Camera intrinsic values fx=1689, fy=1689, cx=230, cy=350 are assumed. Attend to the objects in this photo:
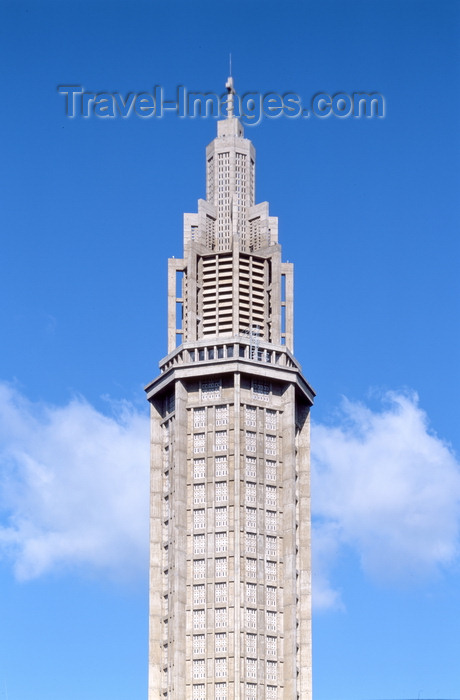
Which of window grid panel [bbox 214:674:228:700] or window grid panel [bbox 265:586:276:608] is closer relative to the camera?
window grid panel [bbox 214:674:228:700]

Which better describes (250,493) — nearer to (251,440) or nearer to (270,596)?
(251,440)

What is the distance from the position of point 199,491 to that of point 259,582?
9.66 meters

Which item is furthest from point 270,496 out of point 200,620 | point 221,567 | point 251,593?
point 200,620

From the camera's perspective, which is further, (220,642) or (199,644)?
(199,644)

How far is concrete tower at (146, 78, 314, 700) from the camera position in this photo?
14325cm

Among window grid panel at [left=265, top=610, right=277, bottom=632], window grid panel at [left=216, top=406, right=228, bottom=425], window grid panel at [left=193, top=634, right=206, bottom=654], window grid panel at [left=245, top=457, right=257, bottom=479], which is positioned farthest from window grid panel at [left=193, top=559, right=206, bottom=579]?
window grid panel at [left=216, top=406, right=228, bottom=425]

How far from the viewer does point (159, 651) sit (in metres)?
146

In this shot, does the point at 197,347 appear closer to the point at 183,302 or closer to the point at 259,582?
the point at 183,302

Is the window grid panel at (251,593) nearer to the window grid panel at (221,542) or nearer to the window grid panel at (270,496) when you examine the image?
the window grid panel at (221,542)

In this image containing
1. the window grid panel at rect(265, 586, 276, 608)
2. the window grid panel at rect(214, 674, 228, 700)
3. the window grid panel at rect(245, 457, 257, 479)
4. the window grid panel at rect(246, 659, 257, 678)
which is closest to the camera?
the window grid panel at rect(214, 674, 228, 700)

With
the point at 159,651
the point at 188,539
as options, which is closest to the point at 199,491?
the point at 188,539

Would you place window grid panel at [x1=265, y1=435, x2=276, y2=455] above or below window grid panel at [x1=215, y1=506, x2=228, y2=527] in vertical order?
above

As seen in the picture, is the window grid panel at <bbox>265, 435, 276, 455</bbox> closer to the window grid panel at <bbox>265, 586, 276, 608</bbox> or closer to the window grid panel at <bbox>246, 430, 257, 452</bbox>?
the window grid panel at <bbox>246, 430, 257, 452</bbox>

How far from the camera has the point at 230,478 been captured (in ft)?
485
